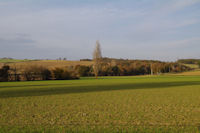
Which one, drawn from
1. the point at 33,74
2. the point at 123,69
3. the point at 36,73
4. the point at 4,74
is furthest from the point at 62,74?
the point at 123,69

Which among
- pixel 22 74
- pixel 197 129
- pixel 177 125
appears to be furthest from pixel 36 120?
pixel 22 74

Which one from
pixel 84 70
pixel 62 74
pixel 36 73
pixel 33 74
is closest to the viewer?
pixel 33 74

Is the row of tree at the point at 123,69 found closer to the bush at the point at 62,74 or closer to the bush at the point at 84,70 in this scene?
the bush at the point at 84,70

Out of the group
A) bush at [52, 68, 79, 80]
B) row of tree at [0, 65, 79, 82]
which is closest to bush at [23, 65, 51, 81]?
row of tree at [0, 65, 79, 82]

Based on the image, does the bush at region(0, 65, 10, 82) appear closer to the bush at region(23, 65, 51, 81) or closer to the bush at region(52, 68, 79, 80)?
the bush at region(23, 65, 51, 81)

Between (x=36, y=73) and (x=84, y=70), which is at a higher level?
(x=84, y=70)

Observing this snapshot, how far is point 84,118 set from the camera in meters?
9.81

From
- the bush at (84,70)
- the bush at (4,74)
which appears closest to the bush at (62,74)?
the bush at (4,74)

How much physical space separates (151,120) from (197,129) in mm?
2086

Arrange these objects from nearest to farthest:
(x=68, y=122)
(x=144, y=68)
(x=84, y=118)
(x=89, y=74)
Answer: (x=68, y=122) → (x=84, y=118) → (x=89, y=74) → (x=144, y=68)

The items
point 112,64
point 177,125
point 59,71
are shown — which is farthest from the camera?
point 112,64

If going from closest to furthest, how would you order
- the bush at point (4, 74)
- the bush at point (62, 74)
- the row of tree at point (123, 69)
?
the bush at point (4, 74) < the bush at point (62, 74) < the row of tree at point (123, 69)

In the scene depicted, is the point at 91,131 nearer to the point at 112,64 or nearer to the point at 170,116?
the point at 170,116

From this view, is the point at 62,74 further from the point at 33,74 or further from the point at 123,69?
the point at 123,69
